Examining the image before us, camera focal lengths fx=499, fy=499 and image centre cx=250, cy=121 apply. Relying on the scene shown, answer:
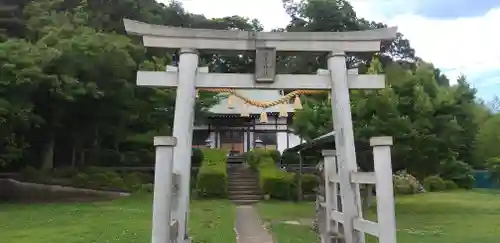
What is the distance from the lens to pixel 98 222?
13430 millimetres

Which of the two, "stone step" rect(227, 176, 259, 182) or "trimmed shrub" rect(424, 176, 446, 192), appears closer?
"stone step" rect(227, 176, 259, 182)

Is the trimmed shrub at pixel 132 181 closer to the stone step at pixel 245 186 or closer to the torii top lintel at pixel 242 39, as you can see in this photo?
the stone step at pixel 245 186

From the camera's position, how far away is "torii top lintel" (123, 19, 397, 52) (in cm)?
730

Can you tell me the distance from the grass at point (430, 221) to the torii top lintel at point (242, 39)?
199 inches

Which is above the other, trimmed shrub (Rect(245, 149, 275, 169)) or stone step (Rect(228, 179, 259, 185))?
trimmed shrub (Rect(245, 149, 275, 169))

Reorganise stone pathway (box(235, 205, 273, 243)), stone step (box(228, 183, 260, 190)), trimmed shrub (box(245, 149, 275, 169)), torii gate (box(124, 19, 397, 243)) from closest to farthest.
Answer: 1. torii gate (box(124, 19, 397, 243))
2. stone pathway (box(235, 205, 273, 243))
3. stone step (box(228, 183, 260, 190))
4. trimmed shrub (box(245, 149, 275, 169))

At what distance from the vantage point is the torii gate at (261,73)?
709cm

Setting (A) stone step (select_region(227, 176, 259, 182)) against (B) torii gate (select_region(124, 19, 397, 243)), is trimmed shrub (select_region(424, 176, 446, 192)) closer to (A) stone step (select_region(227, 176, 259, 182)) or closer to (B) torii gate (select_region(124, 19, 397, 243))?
(A) stone step (select_region(227, 176, 259, 182))

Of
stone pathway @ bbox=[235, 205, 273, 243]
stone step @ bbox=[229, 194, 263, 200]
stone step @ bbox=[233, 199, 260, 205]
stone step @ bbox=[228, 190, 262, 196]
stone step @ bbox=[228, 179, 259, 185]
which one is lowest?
stone pathway @ bbox=[235, 205, 273, 243]

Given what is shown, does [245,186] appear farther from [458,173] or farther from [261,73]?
[261,73]

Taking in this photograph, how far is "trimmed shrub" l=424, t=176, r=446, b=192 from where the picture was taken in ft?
86.8

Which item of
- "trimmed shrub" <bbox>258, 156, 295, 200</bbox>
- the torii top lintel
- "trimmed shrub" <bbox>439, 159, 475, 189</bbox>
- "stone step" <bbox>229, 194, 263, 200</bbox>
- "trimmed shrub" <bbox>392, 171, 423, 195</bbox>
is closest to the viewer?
the torii top lintel

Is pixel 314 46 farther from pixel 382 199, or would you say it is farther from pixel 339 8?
pixel 339 8

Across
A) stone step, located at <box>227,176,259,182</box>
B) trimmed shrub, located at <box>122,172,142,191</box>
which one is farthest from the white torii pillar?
stone step, located at <box>227,176,259,182</box>
